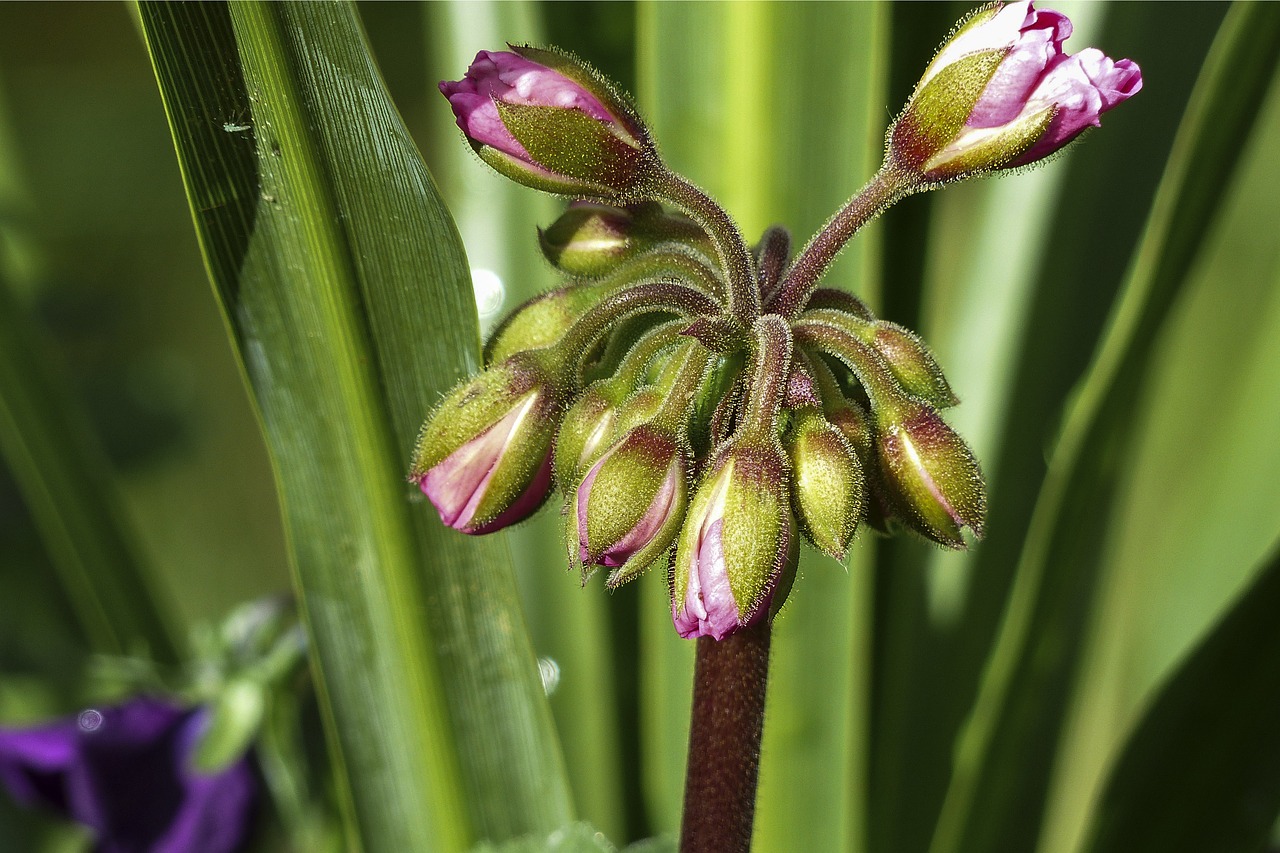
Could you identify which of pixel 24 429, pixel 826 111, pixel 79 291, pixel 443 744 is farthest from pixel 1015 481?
pixel 79 291

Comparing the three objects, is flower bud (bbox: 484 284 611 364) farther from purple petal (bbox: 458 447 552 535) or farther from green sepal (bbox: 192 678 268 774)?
green sepal (bbox: 192 678 268 774)

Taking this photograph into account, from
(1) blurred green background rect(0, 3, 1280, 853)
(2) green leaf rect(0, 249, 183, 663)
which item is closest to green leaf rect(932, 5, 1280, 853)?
(1) blurred green background rect(0, 3, 1280, 853)

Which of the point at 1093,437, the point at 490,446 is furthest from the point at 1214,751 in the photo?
the point at 490,446

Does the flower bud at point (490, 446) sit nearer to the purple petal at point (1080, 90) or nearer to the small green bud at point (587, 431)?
the small green bud at point (587, 431)

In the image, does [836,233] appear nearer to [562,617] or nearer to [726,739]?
[726,739]

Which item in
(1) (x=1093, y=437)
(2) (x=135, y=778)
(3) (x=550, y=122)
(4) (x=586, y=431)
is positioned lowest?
(2) (x=135, y=778)

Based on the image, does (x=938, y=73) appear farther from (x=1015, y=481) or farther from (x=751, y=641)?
(x=1015, y=481)

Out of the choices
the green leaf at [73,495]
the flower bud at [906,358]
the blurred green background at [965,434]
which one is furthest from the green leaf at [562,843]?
the green leaf at [73,495]
